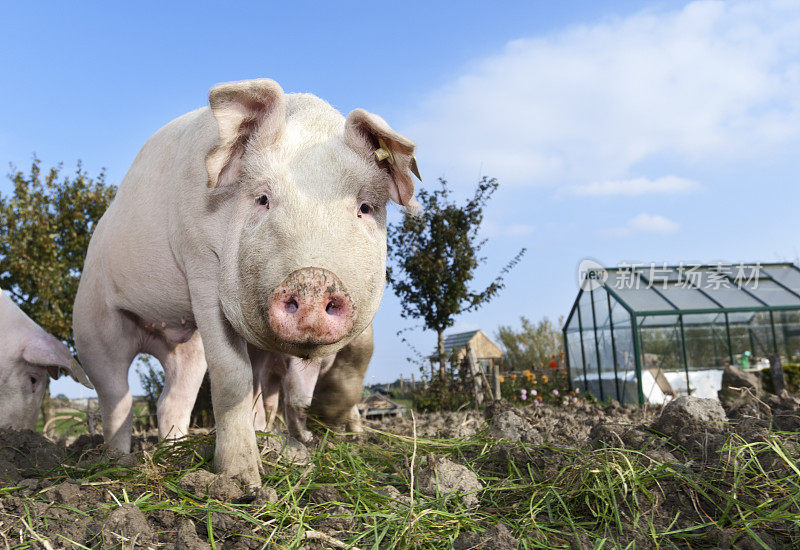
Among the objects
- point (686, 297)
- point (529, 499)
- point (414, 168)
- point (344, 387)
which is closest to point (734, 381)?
point (686, 297)

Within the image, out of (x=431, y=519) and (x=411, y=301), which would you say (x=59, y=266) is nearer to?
(x=411, y=301)

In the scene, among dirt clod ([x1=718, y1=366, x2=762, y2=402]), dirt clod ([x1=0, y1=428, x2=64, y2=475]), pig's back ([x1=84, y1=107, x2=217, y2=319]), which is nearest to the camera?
dirt clod ([x1=0, y1=428, x2=64, y2=475])

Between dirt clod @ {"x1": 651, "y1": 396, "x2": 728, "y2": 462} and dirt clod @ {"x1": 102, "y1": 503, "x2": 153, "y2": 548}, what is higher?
dirt clod @ {"x1": 651, "y1": 396, "x2": 728, "y2": 462}

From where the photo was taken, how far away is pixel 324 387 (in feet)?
14.1

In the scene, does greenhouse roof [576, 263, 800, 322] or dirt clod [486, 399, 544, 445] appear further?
greenhouse roof [576, 263, 800, 322]

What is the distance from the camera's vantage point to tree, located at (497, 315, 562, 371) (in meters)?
22.5

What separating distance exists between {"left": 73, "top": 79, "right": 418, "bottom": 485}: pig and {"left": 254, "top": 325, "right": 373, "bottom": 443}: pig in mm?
792

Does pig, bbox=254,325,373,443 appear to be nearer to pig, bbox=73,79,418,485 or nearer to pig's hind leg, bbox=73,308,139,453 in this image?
pig, bbox=73,79,418,485

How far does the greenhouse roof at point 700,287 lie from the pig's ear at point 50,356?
1360cm

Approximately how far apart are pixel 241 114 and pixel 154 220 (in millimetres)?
1295

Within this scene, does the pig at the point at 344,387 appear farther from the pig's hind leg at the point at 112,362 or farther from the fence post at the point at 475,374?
the fence post at the point at 475,374

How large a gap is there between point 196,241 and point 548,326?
2100cm

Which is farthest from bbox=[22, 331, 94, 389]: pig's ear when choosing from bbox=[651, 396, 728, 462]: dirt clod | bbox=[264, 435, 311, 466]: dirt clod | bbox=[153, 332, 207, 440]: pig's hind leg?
bbox=[651, 396, 728, 462]: dirt clod

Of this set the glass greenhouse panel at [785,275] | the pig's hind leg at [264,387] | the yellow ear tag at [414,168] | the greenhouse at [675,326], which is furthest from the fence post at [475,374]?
the glass greenhouse panel at [785,275]
